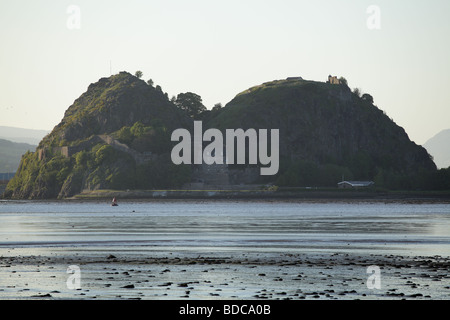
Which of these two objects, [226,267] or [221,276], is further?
[226,267]

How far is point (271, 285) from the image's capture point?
1462 inches

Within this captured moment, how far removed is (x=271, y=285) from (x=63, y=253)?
21.9m

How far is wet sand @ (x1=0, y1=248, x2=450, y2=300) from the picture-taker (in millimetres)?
34219

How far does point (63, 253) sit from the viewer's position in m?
54.6

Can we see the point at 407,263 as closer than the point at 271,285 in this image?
No

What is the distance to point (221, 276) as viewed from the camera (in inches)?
1599

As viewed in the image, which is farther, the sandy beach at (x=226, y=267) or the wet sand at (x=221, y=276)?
the sandy beach at (x=226, y=267)

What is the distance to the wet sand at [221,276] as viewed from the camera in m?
34.2

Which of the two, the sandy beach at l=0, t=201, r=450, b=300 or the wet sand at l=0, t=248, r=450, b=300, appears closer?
the wet sand at l=0, t=248, r=450, b=300
